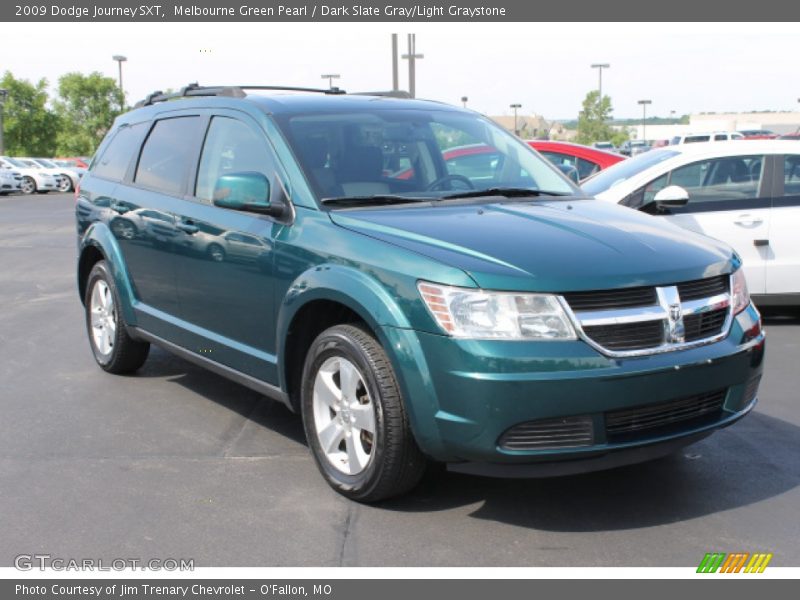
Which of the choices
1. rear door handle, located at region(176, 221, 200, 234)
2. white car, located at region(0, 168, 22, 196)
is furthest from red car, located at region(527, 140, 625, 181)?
white car, located at region(0, 168, 22, 196)

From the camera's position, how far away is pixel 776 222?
→ 8031 mm

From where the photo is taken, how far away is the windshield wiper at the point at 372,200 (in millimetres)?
4602

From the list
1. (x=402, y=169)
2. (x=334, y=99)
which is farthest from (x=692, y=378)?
(x=334, y=99)

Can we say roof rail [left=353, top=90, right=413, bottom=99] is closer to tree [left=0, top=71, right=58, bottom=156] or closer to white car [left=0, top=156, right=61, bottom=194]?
white car [left=0, top=156, right=61, bottom=194]

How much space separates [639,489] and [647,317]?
3.38 ft

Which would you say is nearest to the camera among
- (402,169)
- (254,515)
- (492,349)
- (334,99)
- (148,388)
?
(492,349)

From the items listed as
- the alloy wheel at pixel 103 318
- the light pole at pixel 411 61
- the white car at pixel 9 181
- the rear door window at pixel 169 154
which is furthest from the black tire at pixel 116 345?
the white car at pixel 9 181

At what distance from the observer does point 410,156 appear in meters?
5.10

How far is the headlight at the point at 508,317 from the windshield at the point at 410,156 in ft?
3.78

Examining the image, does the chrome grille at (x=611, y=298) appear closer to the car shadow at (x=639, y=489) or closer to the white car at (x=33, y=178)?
the car shadow at (x=639, y=489)

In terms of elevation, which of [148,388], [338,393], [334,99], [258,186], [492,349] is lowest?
[148,388]

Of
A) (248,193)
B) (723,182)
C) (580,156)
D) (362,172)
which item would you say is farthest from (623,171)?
(248,193)

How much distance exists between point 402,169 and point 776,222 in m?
4.40

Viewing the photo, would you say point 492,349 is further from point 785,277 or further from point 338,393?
point 785,277
